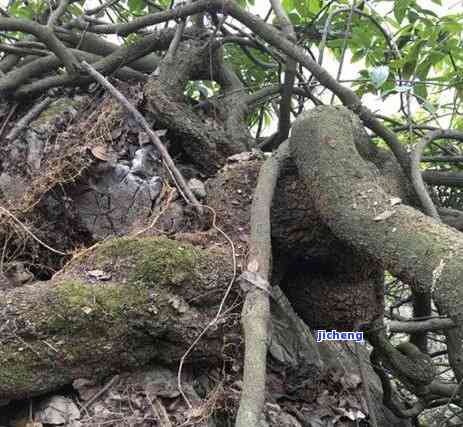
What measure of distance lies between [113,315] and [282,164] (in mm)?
684

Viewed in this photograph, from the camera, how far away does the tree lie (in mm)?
1305

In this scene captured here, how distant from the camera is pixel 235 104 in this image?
255 cm

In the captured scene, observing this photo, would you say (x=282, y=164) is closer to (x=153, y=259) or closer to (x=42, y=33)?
(x=153, y=259)

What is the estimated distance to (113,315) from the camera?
1358 mm

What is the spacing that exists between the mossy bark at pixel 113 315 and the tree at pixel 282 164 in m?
0.01

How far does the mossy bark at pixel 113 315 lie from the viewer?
129 cm

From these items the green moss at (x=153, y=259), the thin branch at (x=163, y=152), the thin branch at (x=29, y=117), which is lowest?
the green moss at (x=153, y=259)

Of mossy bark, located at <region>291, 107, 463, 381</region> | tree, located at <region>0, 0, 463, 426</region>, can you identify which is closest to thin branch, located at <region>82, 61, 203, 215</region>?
tree, located at <region>0, 0, 463, 426</region>

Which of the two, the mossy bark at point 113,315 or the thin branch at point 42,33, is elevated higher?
the thin branch at point 42,33

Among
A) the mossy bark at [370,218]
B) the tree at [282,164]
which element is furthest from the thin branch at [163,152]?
the mossy bark at [370,218]

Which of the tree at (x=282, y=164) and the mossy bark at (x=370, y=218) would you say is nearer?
the mossy bark at (x=370, y=218)

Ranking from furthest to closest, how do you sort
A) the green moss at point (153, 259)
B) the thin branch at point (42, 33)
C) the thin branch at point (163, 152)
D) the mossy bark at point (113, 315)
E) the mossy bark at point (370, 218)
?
1. the thin branch at point (42, 33)
2. the thin branch at point (163, 152)
3. the green moss at point (153, 259)
4. the mossy bark at point (113, 315)
5. the mossy bark at point (370, 218)

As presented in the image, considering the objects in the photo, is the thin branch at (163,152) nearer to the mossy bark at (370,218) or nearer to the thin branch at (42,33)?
the thin branch at (42,33)

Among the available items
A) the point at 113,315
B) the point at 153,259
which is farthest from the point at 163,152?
the point at 113,315
